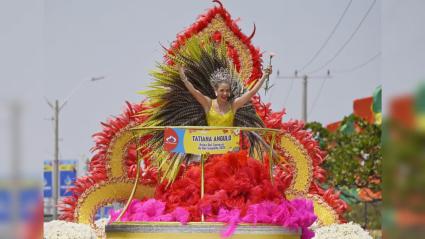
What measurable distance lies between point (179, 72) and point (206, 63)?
1.18ft

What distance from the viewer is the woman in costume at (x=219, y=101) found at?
22.3 feet

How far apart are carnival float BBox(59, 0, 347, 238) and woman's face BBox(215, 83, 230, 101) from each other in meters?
0.34

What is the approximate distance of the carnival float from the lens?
5.68 metres

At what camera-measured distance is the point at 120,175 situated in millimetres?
8398

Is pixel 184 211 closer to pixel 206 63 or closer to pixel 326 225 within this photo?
pixel 206 63

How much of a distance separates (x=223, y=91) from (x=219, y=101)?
0.38ft

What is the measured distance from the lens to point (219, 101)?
6.84 metres

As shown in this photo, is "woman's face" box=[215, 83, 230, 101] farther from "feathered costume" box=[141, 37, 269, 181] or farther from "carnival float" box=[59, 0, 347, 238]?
"carnival float" box=[59, 0, 347, 238]

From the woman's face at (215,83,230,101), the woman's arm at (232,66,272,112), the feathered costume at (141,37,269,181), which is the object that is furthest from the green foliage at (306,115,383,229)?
the woman's face at (215,83,230,101)

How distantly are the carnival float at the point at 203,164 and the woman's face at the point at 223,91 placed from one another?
34 cm

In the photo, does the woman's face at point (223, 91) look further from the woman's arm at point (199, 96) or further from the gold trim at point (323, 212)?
the gold trim at point (323, 212)

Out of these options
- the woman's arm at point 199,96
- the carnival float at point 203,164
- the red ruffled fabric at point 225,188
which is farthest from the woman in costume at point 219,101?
the red ruffled fabric at point 225,188

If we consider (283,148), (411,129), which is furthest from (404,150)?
(283,148)

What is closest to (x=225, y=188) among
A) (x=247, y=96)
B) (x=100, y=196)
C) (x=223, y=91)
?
(x=223, y=91)
